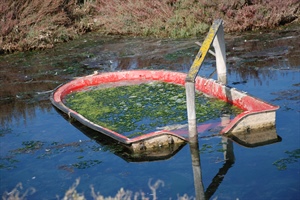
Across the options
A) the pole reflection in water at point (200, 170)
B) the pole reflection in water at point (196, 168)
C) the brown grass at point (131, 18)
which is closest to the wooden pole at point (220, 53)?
the pole reflection in water at point (200, 170)

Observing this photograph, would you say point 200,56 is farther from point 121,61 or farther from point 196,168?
point 121,61

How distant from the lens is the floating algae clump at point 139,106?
9.77m

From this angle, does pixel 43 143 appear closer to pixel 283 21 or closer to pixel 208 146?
pixel 208 146

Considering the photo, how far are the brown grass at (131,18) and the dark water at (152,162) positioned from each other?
2.88 feet

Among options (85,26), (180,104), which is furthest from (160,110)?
(85,26)

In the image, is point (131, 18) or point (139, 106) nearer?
point (139, 106)

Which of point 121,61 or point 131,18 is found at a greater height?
point 131,18

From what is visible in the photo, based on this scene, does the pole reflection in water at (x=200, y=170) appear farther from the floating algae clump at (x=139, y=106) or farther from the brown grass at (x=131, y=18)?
the brown grass at (x=131, y=18)

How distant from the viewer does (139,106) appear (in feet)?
35.4

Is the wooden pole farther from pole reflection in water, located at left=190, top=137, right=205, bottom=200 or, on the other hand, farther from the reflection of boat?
pole reflection in water, located at left=190, top=137, right=205, bottom=200

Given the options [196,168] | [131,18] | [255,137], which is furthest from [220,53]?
[131,18]

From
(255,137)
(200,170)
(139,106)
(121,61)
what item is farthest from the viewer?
(121,61)

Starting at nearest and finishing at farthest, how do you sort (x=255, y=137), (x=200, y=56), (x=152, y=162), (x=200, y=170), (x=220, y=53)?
1. (x=200, y=170)
2. (x=152, y=162)
3. (x=255, y=137)
4. (x=200, y=56)
5. (x=220, y=53)

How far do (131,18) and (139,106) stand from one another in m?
8.72
